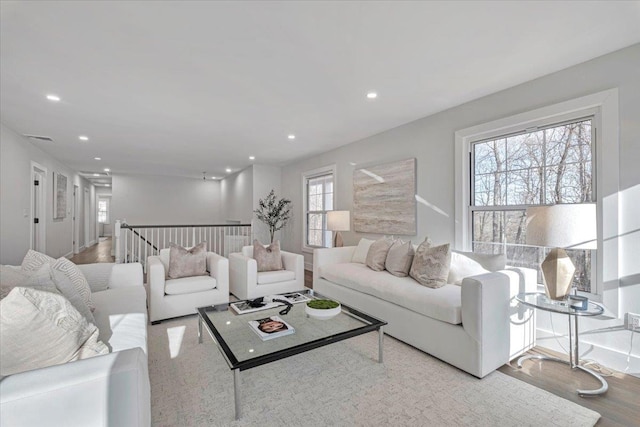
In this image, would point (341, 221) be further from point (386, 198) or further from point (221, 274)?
point (221, 274)

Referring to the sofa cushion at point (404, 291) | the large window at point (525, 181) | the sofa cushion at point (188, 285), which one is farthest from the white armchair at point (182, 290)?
the large window at point (525, 181)

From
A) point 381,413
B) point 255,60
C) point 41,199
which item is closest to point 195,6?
point 255,60

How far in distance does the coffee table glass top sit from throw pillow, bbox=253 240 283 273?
1.37 metres

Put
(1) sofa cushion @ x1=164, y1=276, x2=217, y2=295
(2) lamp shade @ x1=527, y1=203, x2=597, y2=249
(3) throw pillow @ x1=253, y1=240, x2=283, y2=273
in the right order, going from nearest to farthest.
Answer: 1. (2) lamp shade @ x1=527, y1=203, x2=597, y2=249
2. (1) sofa cushion @ x1=164, y1=276, x2=217, y2=295
3. (3) throw pillow @ x1=253, y1=240, x2=283, y2=273

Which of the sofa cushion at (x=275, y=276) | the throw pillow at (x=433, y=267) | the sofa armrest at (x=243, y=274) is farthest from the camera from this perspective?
the sofa cushion at (x=275, y=276)

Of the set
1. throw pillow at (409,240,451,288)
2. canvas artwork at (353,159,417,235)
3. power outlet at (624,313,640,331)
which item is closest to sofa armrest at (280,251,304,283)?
canvas artwork at (353,159,417,235)

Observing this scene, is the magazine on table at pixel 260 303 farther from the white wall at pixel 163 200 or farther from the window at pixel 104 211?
the window at pixel 104 211

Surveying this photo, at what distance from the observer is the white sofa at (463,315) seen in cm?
207

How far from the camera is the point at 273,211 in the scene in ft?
22.2

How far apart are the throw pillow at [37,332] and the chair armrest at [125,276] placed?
5.13 feet

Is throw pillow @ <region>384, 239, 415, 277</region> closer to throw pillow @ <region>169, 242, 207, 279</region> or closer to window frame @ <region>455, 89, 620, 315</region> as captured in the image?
window frame @ <region>455, 89, 620, 315</region>

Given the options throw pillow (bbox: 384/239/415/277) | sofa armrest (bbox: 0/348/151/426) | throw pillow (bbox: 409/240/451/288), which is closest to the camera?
sofa armrest (bbox: 0/348/151/426)

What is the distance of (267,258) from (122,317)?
83.5 inches

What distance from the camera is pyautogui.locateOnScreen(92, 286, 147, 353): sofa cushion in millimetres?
1650
